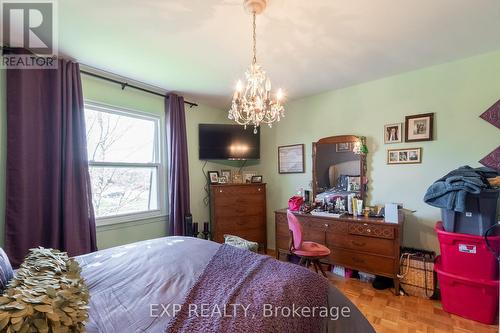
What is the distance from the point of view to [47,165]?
2.11 m

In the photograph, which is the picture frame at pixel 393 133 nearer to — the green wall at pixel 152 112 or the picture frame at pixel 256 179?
the picture frame at pixel 256 179

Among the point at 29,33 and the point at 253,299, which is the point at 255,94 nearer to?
the point at 253,299

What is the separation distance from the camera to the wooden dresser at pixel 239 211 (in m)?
3.35

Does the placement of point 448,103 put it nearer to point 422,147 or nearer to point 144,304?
point 422,147

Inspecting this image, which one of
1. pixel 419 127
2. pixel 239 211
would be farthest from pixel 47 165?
pixel 419 127

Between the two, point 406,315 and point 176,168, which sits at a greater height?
point 176,168

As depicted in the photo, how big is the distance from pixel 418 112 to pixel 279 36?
1.81m

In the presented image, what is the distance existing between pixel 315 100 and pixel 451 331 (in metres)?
2.76

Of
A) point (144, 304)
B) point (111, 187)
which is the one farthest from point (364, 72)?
point (111, 187)

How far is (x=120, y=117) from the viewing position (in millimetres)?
2820

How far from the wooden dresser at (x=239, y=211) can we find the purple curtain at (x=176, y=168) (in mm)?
429

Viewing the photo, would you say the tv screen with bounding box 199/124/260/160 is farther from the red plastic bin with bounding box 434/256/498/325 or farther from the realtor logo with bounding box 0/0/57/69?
the red plastic bin with bounding box 434/256/498/325

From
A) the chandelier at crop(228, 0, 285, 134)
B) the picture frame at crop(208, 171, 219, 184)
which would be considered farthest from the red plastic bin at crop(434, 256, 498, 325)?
the picture frame at crop(208, 171, 219, 184)

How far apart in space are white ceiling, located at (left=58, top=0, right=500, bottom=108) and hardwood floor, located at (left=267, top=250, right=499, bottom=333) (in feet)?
7.64
